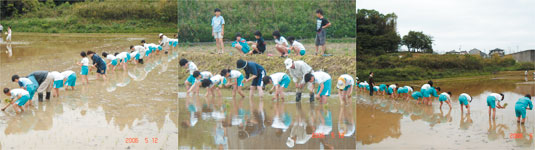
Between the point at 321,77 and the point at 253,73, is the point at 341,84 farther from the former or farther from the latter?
the point at 253,73

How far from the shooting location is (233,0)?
28.1 ft

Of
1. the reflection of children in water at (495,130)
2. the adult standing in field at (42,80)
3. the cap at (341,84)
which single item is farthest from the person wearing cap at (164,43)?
the reflection of children in water at (495,130)

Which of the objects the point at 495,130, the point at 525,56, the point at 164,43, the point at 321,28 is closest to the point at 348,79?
the point at 321,28

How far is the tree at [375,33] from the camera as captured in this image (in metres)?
18.0

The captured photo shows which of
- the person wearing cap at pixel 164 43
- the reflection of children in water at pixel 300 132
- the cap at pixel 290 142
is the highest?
the person wearing cap at pixel 164 43

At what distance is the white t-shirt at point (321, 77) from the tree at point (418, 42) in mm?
11025

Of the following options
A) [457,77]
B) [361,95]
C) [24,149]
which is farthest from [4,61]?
[457,77]

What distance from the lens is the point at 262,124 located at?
7.71 metres

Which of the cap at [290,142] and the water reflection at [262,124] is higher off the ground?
the water reflection at [262,124]

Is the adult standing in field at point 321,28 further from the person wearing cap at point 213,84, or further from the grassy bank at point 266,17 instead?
the person wearing cap at point 213,84

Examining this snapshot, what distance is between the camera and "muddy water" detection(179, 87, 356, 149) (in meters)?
7.06

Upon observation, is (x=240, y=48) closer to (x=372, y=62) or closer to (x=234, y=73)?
(x=234, y=73)

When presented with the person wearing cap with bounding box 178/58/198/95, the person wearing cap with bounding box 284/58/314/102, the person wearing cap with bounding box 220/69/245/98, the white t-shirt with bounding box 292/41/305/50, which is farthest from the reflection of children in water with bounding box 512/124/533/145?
the person wearing cap with bounding box 178/58/198/95

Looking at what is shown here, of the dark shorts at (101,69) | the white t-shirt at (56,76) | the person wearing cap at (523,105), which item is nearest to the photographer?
the person wearing cap at (523,105)
